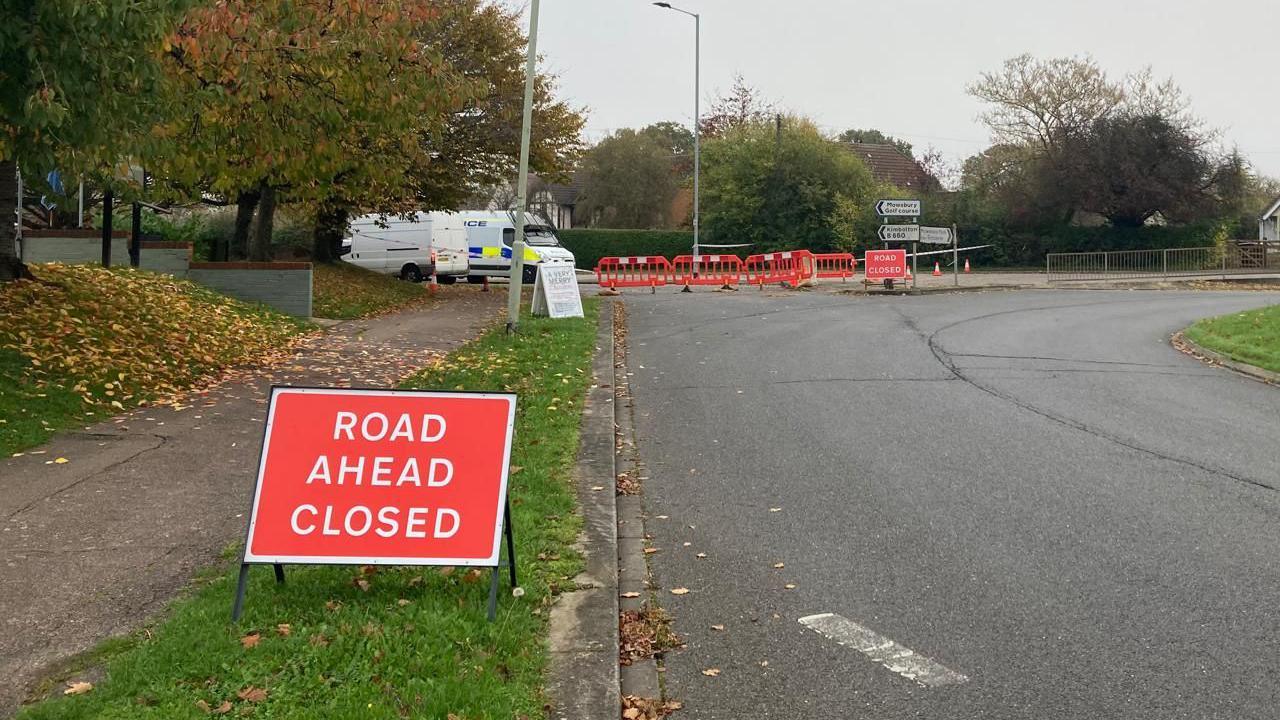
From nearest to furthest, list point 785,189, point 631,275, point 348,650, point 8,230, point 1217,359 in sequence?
point 348,650, point 8,230, point 1217,359, point 631,275, point 785,189

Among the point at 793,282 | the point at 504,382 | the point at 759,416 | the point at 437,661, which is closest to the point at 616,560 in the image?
the point at 437,661

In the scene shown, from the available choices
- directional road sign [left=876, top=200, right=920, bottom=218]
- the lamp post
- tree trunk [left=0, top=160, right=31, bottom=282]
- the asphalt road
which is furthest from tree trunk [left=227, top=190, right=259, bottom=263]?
directional road sign [left=876, top=200, right=920, bottom=218]

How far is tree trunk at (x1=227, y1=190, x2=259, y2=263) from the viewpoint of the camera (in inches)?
948

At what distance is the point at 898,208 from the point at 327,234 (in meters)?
15.1

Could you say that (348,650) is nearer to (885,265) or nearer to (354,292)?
(354,292)

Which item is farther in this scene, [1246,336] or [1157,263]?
[1157,263]

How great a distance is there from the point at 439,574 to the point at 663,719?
180 centimetres

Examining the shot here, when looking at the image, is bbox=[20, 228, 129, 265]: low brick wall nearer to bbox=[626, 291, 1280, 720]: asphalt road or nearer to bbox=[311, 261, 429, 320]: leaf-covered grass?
bbox=[311, 261, 429, 320]: leaf-covered grass

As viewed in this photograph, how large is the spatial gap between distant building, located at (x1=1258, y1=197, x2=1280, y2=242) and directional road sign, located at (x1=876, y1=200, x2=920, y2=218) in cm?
3605

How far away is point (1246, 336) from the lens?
16562 mm

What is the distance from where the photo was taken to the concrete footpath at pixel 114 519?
5113 mm

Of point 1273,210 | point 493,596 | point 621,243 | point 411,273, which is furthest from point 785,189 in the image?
point 493,596

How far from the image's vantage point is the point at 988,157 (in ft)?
177

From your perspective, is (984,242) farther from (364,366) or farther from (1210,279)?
(364,366)
